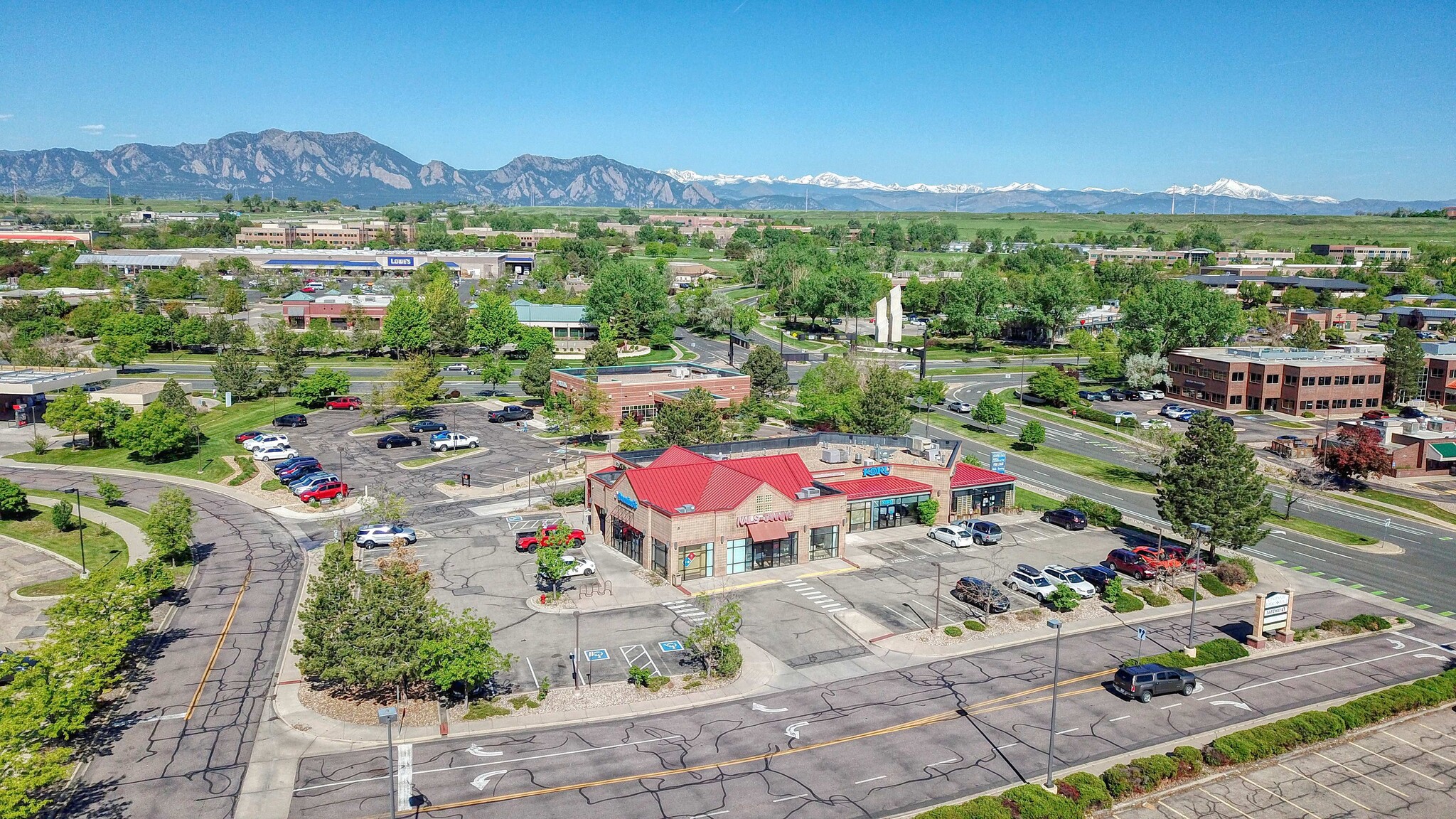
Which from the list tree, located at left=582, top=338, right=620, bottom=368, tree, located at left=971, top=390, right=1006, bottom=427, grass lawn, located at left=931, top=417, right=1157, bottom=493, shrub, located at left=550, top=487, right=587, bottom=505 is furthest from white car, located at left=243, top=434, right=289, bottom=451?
tree, located at left=971, top=390, right=1006, bottom=427

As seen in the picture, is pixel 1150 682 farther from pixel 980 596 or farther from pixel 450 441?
pixel 450 441

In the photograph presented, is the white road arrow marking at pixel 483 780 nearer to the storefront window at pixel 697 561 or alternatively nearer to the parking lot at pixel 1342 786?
the storefront window at pixel 697 561

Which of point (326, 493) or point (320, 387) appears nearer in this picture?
point (326, 493)

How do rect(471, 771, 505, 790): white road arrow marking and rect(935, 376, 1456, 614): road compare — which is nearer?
rect(471, 771, 505, 790): white road arrow marking

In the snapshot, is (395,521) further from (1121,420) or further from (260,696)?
(1121,420)

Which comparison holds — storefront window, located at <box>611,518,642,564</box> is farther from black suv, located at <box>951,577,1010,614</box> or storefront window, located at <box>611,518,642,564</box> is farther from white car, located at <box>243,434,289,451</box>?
white car, located at <box>243,434,289,451</box>

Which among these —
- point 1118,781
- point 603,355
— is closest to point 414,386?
point 603,355

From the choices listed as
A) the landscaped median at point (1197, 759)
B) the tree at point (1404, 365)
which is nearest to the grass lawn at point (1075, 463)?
the landscaped median at point (1197, 759)
